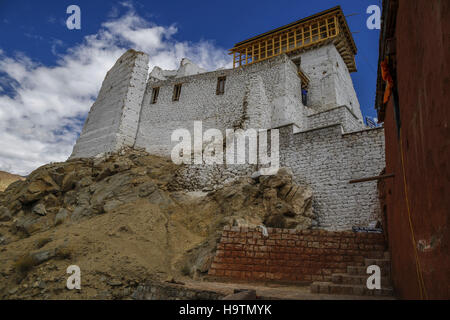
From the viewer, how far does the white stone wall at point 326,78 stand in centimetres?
1705

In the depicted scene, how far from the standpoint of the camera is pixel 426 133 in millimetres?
2803

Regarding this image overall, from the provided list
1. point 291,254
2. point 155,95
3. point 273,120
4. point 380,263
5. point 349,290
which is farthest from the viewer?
point 155,95

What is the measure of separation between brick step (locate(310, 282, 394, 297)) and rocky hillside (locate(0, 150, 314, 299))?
9.27ft

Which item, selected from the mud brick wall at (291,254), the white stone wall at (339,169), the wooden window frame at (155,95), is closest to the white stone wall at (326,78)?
the white stone wall at (339,169)

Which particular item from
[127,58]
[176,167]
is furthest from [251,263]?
[127,58]

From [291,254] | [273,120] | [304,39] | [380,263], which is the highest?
[304,39]

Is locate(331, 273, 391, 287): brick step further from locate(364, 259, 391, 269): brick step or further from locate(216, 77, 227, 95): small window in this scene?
locate(216, 77, 227, 95): small window

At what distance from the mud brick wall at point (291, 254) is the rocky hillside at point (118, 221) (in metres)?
0.63

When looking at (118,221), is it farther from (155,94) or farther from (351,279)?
(155,94)

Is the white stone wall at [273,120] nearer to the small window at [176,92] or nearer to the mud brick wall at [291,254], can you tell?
the small window at [176,92]

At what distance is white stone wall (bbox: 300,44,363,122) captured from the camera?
17.0 m

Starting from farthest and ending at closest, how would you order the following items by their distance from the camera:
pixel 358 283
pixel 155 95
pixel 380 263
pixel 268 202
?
pixel 155 95, pixel 268 202, pixel 380 263, pixel 358 283

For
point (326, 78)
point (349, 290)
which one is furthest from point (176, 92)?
point (349, 290)

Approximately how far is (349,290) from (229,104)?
11.8 metres
